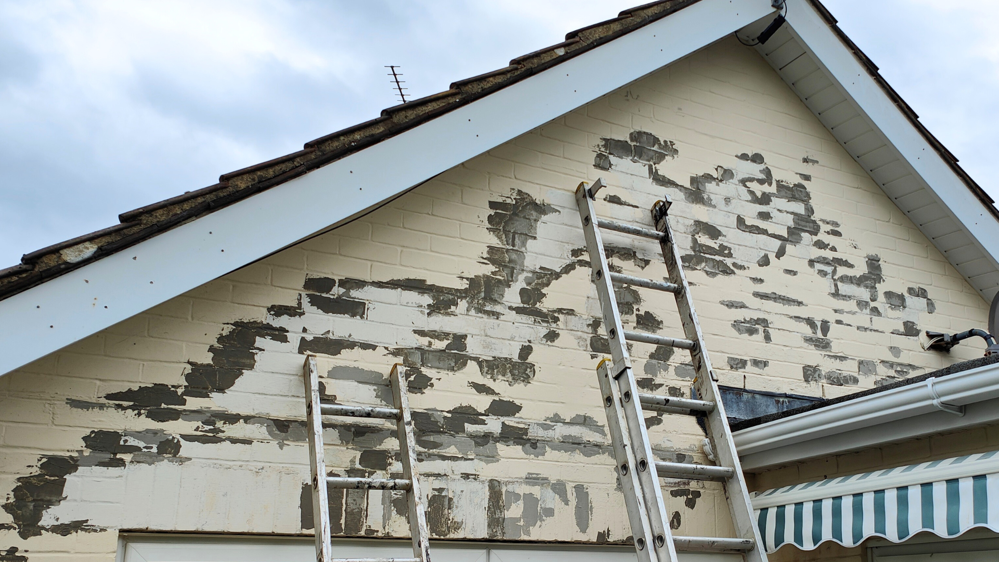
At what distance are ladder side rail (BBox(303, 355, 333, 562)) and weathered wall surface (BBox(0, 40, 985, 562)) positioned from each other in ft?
0.39

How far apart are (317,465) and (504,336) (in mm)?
1262

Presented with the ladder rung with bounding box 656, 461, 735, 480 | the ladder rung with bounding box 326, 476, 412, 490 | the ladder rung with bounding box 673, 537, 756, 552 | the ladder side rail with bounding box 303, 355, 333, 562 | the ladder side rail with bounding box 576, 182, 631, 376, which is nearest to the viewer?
the ladder side rail with bounding box 303, 355, 333, 562

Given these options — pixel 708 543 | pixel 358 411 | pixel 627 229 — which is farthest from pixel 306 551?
pixel 627 229

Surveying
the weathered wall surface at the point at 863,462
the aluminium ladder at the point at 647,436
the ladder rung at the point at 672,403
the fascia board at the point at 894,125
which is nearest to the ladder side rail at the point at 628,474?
the aluminium ladder at the point at 647,436

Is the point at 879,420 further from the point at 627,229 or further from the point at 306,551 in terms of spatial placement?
the point at 306,551

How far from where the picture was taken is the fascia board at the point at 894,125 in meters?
5.14

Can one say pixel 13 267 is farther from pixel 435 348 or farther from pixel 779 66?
pixel 779 66

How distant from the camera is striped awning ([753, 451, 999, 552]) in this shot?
2.96 meters

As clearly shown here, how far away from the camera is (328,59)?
4356cm

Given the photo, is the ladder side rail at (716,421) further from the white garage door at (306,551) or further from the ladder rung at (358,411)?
the ladder rung at (358,411)

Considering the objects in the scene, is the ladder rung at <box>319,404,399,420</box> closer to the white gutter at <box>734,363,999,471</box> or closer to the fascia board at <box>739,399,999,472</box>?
the white gutter at <box>734,363,999,471</box>

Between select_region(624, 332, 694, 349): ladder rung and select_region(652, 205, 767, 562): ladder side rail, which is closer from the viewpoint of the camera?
select_region(652, 205, 767, 562): ladder side rail

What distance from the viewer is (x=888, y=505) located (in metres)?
3.25

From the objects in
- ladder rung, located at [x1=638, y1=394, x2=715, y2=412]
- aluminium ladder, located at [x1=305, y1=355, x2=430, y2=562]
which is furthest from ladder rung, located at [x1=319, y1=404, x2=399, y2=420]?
ladder rung, located at [x1=638, y1=394, x2=715, y2=412]
